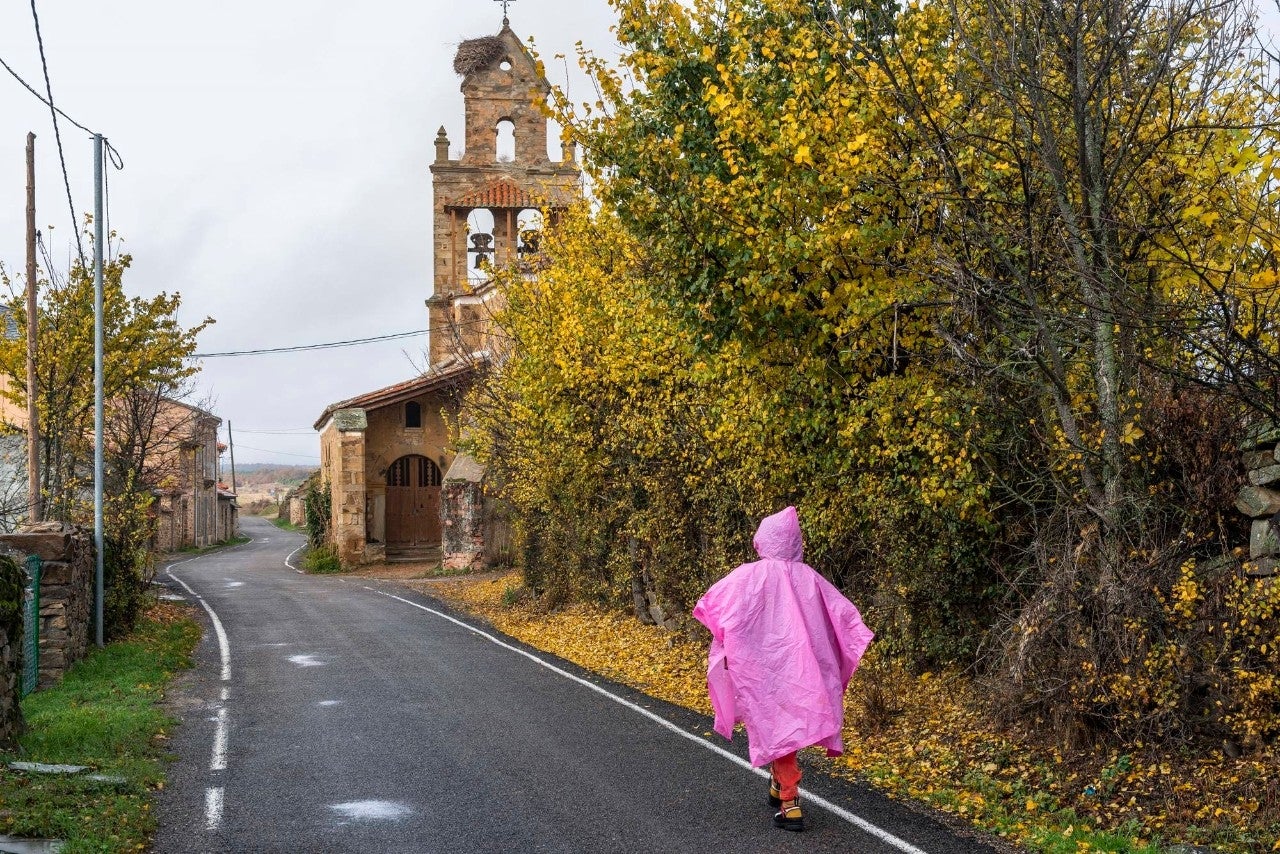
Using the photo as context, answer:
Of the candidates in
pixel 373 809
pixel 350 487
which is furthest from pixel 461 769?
pixel 350 487

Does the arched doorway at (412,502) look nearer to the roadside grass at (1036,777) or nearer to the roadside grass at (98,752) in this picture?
the roadside grass at (98,752)

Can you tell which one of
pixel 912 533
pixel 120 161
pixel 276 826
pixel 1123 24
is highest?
pixel 120 161

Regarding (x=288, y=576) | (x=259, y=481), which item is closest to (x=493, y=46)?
(x=288, y=576)

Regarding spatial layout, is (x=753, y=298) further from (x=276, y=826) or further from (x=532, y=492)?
(x=532, y=492)

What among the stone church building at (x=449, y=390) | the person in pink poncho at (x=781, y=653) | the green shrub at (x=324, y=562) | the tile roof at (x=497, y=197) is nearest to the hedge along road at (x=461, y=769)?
the person in pink poncho at (x=781, y=653)

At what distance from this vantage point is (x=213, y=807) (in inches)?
297

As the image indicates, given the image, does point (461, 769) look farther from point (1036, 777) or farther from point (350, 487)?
point (350, 487)

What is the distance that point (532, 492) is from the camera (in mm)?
20016

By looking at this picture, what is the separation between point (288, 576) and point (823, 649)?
27577 mm

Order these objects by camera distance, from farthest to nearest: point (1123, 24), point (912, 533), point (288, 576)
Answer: point (288, 576), point (912, 533), point (1123, 24)

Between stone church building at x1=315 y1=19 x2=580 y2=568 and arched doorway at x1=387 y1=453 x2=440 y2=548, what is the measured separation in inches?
1.3

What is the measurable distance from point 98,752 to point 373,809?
3.00m

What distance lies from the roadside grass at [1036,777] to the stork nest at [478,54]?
3520 cm

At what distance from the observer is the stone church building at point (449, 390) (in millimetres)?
32875
